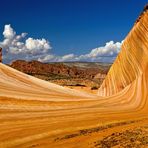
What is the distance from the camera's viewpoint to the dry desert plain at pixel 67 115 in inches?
309

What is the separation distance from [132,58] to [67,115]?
9.25m

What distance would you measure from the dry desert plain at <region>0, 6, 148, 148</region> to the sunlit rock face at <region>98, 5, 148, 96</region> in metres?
0.08

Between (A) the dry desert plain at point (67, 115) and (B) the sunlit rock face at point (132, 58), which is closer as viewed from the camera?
(A) the dry desert plain at point (67, 115)

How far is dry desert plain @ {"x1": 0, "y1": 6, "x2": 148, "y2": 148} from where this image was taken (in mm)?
7859

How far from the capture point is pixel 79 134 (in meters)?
8.38

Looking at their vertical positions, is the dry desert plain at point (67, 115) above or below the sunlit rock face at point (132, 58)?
below

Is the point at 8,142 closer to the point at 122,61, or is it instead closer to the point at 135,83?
the point at 135,83

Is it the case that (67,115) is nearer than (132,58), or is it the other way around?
(67,115)

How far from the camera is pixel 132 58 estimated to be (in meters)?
18.8

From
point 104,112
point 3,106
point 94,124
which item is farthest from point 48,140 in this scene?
point 104,112

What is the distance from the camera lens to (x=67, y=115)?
1039 centimetres

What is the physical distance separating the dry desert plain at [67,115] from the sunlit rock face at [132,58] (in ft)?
0.25

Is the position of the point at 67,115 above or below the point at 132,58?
below

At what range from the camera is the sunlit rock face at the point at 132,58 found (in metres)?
17.7
